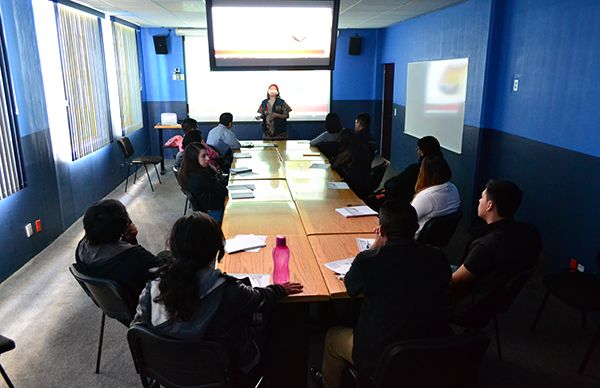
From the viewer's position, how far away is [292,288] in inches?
91.8

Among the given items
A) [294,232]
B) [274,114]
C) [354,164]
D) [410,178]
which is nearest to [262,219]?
[294,232]

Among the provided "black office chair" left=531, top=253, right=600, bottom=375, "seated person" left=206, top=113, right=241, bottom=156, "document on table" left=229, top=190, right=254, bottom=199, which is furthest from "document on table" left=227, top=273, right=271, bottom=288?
"seated person" left=206, top=113, right=241, bottom=156

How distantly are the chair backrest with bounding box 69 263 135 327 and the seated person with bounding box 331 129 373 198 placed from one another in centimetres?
311

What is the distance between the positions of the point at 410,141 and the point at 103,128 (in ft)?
16.1

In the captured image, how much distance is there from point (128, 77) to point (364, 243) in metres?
6.93

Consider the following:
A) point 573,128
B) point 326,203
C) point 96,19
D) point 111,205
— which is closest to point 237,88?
point 96,19

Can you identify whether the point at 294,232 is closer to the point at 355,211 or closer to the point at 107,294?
the point at 355,211

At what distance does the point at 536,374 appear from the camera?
2.88 m

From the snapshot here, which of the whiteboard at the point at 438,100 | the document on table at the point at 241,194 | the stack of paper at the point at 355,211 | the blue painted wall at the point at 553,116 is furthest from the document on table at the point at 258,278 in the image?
the whiteboard at the point at 438,100

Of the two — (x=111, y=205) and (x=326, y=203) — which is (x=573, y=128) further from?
(x=111, y=205)

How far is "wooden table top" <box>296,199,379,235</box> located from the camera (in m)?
3.28

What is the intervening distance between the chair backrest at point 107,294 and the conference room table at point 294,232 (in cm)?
54

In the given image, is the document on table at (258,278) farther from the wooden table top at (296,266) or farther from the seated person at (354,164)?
the seated person at (354,164)

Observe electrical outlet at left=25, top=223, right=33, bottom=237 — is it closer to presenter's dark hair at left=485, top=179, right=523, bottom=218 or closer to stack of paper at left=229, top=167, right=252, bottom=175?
stack of paper at left=229, top=167, right=252, bottom=175
